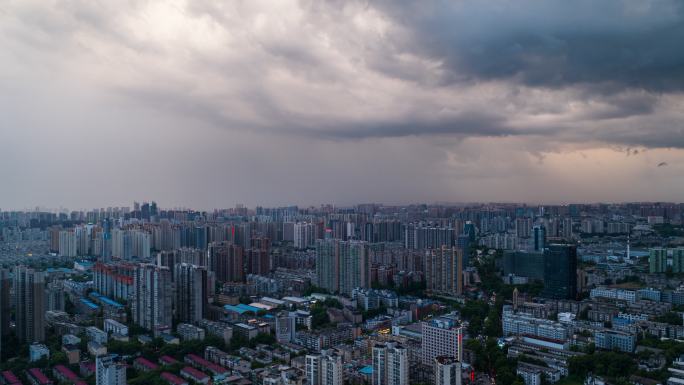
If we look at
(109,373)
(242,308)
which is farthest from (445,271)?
(109,373)

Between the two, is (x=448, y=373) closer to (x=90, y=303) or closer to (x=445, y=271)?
(x=445, y=271)

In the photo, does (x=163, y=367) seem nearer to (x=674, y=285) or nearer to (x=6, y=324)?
(x=6, y=324)

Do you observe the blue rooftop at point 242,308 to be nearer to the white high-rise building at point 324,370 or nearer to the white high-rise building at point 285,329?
the white high-rise building at point 285,329

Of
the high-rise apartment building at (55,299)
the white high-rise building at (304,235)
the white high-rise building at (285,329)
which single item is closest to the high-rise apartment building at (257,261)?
the high-rise apartment building at (55,299)

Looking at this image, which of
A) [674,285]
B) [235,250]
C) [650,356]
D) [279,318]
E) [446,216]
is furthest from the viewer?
[446,216]

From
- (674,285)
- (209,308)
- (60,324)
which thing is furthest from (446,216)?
(60,324)

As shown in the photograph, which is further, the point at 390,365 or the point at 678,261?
the point at 678,261
